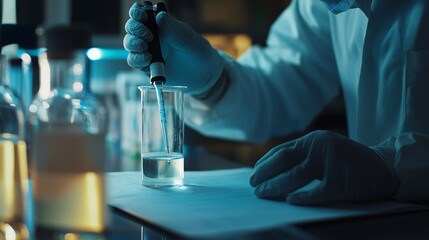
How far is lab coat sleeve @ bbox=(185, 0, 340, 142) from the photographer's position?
197cm

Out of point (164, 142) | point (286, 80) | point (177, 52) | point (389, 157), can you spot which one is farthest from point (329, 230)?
point (286, 80)

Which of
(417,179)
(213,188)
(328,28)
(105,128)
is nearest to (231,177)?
(213,188)

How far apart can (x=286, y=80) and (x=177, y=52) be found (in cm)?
60

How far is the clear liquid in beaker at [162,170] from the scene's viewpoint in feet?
4.17

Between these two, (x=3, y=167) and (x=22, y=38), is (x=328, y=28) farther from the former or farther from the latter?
(x=3, y=167)

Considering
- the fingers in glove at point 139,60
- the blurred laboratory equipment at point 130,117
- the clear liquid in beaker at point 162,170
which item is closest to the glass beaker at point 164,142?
the clear liquid in beaker at point 162,170

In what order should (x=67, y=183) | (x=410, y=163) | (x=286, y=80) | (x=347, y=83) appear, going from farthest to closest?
(x=286, y=80) < (x=347, y=83) < (x=410, y=163) < (x=67, y=183)

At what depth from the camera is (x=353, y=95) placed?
182cm

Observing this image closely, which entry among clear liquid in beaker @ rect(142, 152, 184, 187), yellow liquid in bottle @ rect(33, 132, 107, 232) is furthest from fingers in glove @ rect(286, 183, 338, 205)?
yellow liquid in bottle @ rect(33, 132, 107, 232)

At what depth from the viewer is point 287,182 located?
3.66 feet

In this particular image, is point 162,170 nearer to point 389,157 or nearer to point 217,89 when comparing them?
point 389,157

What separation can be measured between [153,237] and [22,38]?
2.48ft

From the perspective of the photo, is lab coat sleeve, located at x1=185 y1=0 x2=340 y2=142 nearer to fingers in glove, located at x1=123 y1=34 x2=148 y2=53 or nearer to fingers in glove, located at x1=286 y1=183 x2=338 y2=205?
fingers in glove, located at x1=123 y1=34 x2=148 y2=53

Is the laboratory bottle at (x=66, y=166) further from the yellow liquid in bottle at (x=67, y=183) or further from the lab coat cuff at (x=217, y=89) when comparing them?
the lab coat cuff at (x=217, y=89)
